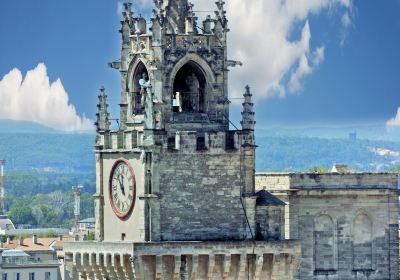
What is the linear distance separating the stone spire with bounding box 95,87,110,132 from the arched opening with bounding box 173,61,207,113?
12.1ft

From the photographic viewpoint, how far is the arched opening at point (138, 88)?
10006cm

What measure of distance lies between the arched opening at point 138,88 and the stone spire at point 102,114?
5.73 ft

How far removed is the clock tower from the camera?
9756 centimetres

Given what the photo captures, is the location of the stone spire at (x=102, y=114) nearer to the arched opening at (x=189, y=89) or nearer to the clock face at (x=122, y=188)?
the clock face at (x=122, y=188)

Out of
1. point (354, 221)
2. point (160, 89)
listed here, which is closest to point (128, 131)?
point (160, 89)

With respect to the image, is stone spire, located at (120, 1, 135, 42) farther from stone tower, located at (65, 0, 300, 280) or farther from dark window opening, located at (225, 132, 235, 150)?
dark window opening, located at (225, 132, 235, 150)

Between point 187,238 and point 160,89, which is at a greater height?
point 160,89

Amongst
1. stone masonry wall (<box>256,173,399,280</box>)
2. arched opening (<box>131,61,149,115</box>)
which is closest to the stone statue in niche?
arched opening (<box>131,61,149,115</box>)

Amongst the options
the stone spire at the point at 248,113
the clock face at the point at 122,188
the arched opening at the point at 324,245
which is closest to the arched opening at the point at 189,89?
the stone spire at the point at 248,113

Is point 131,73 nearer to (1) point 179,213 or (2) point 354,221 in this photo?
(1) point 179,213

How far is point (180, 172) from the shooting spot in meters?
97.9

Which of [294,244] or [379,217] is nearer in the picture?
[294,244]

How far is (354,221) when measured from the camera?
12300 centimetres

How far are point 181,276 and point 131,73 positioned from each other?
9.59 m
